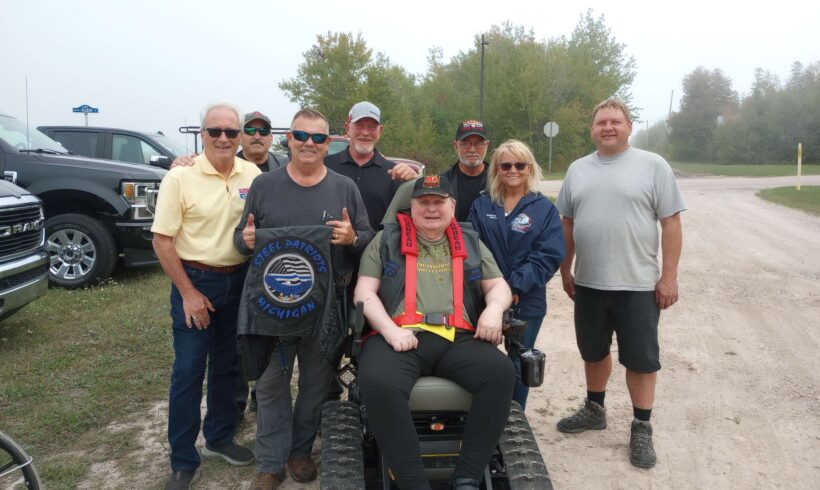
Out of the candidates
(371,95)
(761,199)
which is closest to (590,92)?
(371,95)

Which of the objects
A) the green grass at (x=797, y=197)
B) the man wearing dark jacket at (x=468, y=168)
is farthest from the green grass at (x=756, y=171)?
the man wearing dark jacket at (x=468, y=168)

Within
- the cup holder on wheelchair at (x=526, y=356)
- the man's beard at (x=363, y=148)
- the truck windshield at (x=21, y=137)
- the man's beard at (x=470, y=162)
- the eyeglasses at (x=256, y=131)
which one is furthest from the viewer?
the truck windshield at (x=21, y=137)

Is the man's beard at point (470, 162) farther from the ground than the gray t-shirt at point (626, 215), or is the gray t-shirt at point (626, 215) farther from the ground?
the man's beard at point (470, 162)

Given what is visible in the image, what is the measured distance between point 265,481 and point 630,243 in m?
2.47

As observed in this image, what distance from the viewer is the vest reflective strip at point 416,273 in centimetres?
310

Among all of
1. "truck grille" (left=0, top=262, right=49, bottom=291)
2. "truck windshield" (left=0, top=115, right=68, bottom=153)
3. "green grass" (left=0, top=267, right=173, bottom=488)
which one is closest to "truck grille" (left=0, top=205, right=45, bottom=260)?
"truck grille" (left=0, top=262, right=49, bottom=291)

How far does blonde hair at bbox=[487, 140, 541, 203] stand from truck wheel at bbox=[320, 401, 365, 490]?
57.6 inches

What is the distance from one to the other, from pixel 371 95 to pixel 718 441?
87.8ft

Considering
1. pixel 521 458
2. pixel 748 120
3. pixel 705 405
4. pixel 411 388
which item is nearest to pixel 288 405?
pixel 411 388

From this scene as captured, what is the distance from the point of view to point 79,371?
15.9 ft

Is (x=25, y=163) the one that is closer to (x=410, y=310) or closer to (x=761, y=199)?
(x=410, y=310)

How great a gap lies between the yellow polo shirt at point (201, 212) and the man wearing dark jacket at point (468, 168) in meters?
1.35

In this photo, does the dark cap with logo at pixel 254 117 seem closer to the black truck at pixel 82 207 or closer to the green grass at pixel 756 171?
the black truck at pixel 82 207

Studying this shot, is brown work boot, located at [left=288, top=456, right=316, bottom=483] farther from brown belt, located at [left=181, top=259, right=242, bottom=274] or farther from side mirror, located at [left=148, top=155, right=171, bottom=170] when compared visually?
side mirror, located at [left=148, top=155, right=171, bottom=170]
